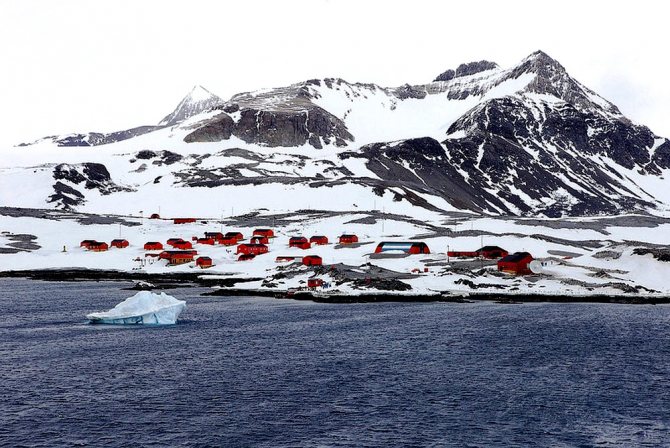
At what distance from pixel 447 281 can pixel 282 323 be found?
148 feet

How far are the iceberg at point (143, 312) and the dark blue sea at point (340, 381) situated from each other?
225 cm

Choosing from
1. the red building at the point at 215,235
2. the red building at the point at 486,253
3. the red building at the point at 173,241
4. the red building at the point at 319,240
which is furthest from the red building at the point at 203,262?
the red building at the point at 486,253

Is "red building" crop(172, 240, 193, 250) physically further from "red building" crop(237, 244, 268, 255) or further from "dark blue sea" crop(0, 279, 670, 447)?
"dark blue sea" crop(0, 279, 670, 447)

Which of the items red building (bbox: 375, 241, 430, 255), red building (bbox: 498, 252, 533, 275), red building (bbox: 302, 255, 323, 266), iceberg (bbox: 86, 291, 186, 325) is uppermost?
red building (bbox: 375, 241, 430, 255)

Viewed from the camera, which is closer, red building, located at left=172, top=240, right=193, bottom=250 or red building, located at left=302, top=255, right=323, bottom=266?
red building, located at left=302, top=255, right=323, bottom=266

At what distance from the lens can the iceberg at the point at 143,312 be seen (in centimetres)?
8138

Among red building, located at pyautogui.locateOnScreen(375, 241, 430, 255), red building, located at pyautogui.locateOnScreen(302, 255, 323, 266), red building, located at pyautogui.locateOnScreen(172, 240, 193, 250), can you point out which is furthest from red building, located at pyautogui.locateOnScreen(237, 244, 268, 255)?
red building, located at pyautogui.locateOnScreen(375, 241, 430, 255)

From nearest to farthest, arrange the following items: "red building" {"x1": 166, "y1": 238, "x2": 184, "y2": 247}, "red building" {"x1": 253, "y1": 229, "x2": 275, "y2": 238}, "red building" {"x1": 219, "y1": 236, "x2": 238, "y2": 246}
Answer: "red building" {"x1": 166, "y1": 238, "x2": 184, "y2": 247} < "red building" {"x1": 219, "y1": 236, "x2": 238, "y2": 246} < "red building" {"x1": 253, "y1": 229, "x2": 275, "y2": 238}

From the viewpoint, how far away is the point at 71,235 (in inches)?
7633

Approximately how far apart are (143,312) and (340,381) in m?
38.9

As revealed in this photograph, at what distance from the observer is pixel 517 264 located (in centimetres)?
12419

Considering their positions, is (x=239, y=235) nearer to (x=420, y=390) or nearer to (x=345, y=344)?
(x=345, y=344)

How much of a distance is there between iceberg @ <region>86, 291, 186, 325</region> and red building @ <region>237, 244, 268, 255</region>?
273 ft

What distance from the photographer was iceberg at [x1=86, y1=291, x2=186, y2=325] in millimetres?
81375
